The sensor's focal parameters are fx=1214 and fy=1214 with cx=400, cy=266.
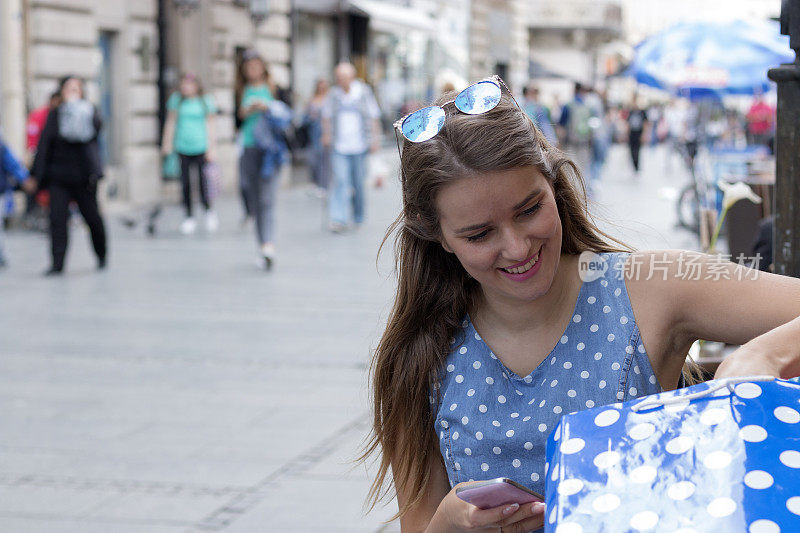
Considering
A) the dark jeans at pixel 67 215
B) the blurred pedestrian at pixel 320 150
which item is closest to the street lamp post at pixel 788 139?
the dark jeans at pixel 67 215

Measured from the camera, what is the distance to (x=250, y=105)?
11.4 m

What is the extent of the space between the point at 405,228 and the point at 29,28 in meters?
14.1

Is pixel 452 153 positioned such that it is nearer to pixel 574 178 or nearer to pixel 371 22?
pixel 574 178

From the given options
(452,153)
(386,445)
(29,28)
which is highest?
(29,28)

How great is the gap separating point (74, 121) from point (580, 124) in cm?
1266

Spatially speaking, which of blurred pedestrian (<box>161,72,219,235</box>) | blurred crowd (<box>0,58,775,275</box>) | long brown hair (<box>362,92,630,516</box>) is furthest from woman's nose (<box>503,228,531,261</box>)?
blurred pedestrian (<box>161,72,219,235</box>)

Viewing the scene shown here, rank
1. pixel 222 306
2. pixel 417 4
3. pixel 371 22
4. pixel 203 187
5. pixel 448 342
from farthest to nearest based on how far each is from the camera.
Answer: pixel 417 4 → pixel 371 22 → pixel 203 187 → pixel 222 306 → pixel 448 342

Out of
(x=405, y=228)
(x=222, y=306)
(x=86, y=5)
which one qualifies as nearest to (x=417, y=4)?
(x=86, y=5)

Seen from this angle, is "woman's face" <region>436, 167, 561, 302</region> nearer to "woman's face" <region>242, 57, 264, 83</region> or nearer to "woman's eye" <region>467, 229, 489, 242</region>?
"woman's eye" <region>467, 229, 489, 242</region>

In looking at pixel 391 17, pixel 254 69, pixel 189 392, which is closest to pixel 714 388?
pixel 189 392

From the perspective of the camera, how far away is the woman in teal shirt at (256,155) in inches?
432

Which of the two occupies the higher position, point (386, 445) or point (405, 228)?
point (405, 228)

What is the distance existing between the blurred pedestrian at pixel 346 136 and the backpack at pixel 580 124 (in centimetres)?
774

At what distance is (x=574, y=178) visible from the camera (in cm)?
212
